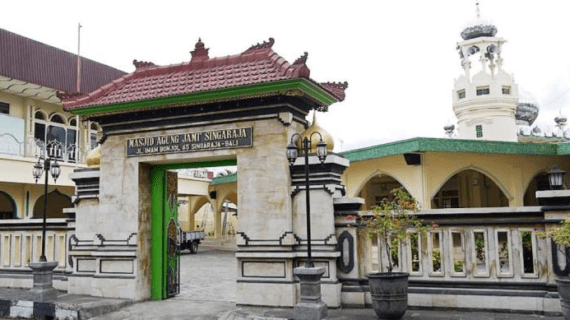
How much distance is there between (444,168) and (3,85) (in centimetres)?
1639

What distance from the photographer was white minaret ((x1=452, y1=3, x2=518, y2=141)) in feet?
112

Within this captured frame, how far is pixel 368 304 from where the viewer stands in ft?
26.5

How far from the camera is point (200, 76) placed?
936 centimetres

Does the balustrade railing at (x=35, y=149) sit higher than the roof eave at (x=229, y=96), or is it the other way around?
the balustrade railing at (x=35, y=149)

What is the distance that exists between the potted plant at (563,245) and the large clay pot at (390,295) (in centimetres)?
192

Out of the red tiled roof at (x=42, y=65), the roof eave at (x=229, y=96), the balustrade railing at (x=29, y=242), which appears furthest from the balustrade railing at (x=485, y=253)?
the red tiled roof at (x=42, y=65)

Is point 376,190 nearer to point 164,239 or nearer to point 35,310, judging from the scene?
point 164,239

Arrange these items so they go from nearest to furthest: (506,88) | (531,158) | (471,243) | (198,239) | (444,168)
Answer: (471,243), (444,168), (531,158), (198,239), (506,88)

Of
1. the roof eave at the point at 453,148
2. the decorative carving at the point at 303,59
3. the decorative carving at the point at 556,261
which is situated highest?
the decorative carving at the point at 303,59

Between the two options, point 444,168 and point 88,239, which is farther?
point 444,168

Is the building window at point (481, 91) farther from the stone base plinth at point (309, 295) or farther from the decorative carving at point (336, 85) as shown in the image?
the stone base plinth at point (309, 295)

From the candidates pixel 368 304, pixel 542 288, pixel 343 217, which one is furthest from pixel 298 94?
pixel 542 288

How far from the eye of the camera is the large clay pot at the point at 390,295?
7113mm

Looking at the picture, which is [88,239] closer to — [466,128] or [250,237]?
[250,237]
